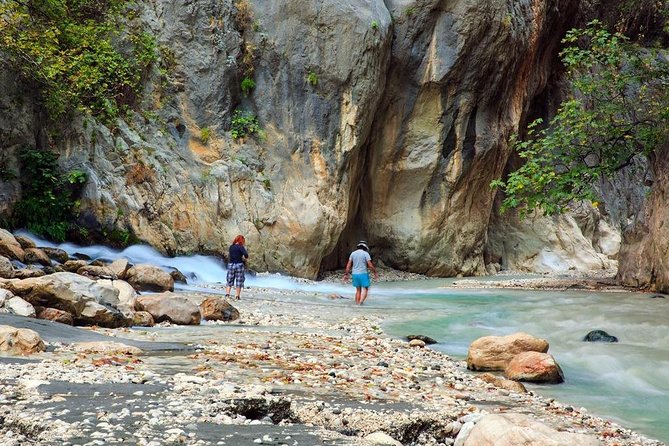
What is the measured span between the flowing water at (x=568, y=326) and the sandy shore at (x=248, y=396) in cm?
81

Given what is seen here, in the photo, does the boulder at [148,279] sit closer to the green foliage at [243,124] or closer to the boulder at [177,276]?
the boulder at [177,276]

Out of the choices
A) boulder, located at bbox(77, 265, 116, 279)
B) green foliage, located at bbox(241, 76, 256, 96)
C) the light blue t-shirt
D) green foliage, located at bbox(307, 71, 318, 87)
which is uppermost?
green foliage, located at bbox(307, 71, 318, 87)

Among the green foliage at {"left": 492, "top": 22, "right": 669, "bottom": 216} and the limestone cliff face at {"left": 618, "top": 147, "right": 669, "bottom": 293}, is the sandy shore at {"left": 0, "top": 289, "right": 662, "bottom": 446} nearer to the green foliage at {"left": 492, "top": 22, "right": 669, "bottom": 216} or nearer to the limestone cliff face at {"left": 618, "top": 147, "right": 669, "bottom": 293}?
the green foliage at {"left": 492, "top": 22, "right": 669, "bottom": 216}

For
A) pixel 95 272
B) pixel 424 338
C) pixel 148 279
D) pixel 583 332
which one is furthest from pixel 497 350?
pixel 95 272

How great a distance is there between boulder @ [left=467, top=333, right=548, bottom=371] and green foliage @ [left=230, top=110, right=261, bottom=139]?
16.1 m

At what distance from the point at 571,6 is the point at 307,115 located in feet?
61.2

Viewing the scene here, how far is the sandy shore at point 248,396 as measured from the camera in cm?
371

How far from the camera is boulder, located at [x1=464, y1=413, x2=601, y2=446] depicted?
3562mm

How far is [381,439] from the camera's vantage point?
4055 mm

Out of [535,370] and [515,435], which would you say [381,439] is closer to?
[515,435]

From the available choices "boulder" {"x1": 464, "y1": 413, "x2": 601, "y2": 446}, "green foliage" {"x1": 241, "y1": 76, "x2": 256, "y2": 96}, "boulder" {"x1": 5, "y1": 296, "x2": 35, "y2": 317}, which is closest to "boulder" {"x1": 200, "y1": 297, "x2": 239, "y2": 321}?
"boulder" {"x1": 5, "y1": 296, "x2": 35, "y2": 317}

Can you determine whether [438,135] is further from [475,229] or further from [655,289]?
[655,289]

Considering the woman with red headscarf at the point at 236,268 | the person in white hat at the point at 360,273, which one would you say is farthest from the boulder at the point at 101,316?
the person in white hat at the point at 360,273

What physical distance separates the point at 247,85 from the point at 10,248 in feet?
41.3
